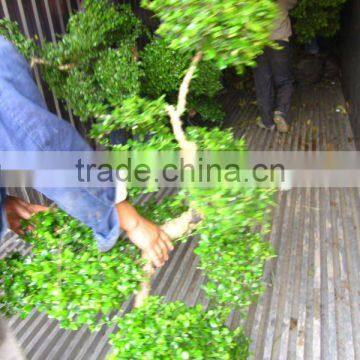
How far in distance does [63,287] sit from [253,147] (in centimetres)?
327

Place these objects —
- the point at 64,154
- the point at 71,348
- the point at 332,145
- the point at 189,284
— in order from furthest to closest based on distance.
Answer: the point at 332,145
the point at 189,284
the point at 71,348
the point at 64,154

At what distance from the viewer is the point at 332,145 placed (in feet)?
13.6

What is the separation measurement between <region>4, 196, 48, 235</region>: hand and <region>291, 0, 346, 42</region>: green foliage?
4822 millimetres

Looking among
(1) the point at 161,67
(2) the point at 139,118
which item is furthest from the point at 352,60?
Result: (2) the point at 139,118

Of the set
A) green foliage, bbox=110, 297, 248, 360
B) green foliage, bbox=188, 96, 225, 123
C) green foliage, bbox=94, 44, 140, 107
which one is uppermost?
green foliage, bbox=94, 44, 140, 107

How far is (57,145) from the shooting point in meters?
1.19

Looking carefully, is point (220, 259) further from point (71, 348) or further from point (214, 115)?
point (214, 115)

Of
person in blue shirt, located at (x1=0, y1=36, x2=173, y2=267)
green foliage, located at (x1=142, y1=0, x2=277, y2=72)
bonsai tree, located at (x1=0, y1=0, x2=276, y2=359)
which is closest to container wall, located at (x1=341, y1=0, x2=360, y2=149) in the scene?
bonsai tree, located at (x1=0, y1=0, x2=276, y2=359)

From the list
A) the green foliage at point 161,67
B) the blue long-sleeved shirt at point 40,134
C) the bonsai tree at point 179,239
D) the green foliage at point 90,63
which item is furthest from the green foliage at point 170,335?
the green foliage at point 161,67

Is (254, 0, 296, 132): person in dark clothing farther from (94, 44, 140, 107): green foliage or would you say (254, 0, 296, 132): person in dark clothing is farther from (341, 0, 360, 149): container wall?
(94, 44, 140, 107): green foliage

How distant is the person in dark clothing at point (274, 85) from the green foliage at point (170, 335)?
11.2 feet

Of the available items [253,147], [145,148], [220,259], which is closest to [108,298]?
[220,259]

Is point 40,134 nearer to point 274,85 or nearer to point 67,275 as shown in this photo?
point 67,275

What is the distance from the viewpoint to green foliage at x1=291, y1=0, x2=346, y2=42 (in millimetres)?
5215
